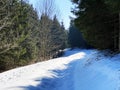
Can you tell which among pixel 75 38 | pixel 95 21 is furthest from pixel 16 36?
pixel 75 38

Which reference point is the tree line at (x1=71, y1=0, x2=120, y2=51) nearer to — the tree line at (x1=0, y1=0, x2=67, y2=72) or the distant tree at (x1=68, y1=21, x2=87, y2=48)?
the tree line at (x1=0, y1=0, x2=67, y2=72)

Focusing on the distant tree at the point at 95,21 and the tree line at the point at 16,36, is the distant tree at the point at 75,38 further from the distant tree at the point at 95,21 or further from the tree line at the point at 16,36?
the distant tree at the point at 95,21

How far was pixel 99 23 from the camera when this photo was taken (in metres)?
19.4

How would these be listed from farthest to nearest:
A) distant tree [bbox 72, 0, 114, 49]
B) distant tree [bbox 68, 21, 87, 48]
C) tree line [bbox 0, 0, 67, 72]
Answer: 1. distant tree [bbox 68, 21, 87, 48]
2. tree line [bbox 0, 0, 67, 72]
3. distant tree [bbox 72, 0, 114, 49]

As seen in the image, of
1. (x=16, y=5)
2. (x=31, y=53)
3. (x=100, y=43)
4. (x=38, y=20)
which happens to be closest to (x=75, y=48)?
(x=38, y=20)

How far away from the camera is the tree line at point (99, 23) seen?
18491 mm

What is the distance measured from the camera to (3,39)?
26.7 m

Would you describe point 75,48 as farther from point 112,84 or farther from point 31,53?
point 112,84

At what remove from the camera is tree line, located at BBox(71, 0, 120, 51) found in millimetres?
18491

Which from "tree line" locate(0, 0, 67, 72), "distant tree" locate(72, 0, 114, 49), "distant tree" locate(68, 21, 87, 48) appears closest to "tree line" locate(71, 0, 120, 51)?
"distant tree" locate(72, 0, 114, 49)

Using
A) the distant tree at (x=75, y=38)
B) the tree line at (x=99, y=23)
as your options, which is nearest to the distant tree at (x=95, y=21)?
the tree line at (x=99, y=23)

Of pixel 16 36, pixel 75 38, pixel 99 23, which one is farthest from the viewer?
pixel 75 38

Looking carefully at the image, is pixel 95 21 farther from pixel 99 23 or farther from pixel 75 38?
pixel 75 38

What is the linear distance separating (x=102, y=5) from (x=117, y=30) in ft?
7.31
